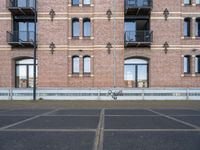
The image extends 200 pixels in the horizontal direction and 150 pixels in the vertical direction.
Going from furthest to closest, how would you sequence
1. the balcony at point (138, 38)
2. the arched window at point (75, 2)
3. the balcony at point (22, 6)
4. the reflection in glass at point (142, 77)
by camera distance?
the reflection in glass at point (142, 77)
the arched window at point (75, 2)
the balcony at point (138, 38)
the balcony at point (22, 6)

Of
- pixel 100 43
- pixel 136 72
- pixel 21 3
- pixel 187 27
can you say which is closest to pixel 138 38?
pixel 136 72

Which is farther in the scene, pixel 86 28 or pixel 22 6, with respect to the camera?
pixel 86 28

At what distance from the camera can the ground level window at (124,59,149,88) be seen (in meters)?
27.2

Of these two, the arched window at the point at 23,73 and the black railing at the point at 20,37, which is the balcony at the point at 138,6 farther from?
the arched window at the point at 23,73

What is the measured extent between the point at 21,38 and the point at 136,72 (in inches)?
433

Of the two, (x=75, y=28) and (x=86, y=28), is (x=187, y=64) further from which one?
(x=75, y=28)

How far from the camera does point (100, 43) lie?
2633 centimetres

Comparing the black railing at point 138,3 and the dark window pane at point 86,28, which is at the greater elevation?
the black railing at point 138,3

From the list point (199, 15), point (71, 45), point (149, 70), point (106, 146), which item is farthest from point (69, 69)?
point (106, 146)

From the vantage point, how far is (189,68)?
27016 mm

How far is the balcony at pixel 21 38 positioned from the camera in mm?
25922

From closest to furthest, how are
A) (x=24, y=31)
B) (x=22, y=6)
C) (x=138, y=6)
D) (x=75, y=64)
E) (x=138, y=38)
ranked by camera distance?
(x=138, y=6)
(x=22, y=6)
(x=138, y=38)
(x=24, y=31)
(x=75, y=64)

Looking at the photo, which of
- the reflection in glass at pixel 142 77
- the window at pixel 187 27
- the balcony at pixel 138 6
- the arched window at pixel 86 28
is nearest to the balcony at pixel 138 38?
the balcony at pixel 138 6

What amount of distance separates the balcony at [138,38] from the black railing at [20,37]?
851cm
